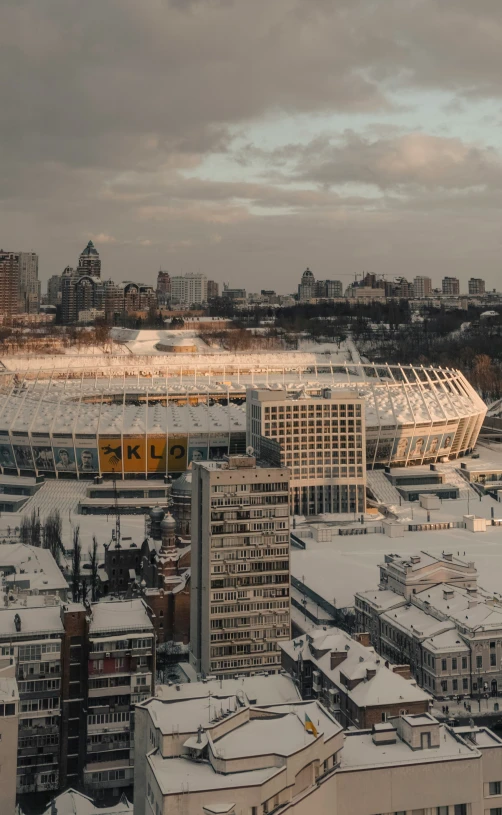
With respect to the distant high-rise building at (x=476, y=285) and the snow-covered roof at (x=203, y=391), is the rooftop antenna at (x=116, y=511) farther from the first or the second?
the distant high-rise building at (x=476, y=285)

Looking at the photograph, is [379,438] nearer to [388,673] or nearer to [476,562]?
[476,562]

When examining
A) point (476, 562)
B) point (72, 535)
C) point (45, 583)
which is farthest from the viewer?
point (72, 535)

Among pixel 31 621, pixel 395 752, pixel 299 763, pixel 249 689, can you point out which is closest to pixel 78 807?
pixel 249 689

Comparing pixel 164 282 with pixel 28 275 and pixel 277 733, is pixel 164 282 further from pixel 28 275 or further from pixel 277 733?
pixel 277 733

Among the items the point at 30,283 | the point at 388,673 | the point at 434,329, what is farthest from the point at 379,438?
the point at 30,283

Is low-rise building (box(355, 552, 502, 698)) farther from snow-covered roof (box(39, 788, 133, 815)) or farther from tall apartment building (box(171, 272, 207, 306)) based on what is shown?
tall apartment building (box(171, 272, 207, 306))

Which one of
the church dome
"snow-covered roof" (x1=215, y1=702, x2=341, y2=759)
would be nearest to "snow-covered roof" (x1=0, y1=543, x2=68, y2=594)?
the church dome

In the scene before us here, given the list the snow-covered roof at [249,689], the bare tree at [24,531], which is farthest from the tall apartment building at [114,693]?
the bare tree at [24,531]
